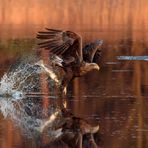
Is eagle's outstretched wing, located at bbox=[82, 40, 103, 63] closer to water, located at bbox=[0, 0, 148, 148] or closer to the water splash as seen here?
water, located at bbox=[0, 0, 148, 148]

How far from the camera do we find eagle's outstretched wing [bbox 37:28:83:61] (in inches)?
454

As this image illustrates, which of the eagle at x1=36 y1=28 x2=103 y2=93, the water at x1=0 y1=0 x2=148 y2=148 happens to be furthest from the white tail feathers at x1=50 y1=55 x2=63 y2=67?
the water at x1=0 y1=0 x2=148 y2=148

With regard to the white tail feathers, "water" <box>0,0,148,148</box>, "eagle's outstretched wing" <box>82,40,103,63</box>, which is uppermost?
"eagle's outstretched wing" <box>82,40,103,63</box>

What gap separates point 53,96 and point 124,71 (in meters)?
3.28

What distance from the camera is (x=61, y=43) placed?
38.2 ft

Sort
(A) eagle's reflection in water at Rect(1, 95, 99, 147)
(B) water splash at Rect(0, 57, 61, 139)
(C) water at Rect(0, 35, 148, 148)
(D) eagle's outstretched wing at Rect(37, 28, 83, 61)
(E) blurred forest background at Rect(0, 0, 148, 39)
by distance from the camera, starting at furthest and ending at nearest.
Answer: (E) blurred forest background at Rect(0, 0, 148, 39) < (D) eagle's outstretched wing at Rect(37, 28, 83, 61) < (B) water splash at Rect(0, 57, 61, 139) < (C) water at Rect(0, 35, 148, 148) < (A) eagle's reflection in water at Rect(1, 95, 99, 147)

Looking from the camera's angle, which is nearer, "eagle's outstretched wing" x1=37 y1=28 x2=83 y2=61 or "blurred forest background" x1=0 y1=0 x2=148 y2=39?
"eagle's outstretched wing" x1=37 y1=28 x2=83 y2=61

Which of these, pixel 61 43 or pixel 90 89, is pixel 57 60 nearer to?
pixel 61 43

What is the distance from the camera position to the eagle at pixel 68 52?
1156 centimetres

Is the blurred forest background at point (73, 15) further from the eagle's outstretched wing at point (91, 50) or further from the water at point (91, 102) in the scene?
the eagle's outstretched wing at point (91, 50)

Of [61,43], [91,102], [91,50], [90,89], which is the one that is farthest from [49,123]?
[90,89]

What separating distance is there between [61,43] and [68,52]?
20cm

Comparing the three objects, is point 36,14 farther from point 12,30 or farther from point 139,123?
point 139,123

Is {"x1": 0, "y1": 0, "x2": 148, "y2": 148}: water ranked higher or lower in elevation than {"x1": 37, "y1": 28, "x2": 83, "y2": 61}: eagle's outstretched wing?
lower
